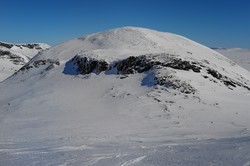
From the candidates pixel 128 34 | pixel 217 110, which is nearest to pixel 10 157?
pixel 217 110

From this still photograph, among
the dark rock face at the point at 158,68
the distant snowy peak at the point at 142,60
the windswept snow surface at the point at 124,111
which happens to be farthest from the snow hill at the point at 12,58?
the dark rock face at the point at 158,68

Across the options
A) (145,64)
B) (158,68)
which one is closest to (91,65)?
(145,64)

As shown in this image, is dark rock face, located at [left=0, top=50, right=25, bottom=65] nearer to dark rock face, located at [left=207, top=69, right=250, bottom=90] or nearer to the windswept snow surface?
the windswept snow surface

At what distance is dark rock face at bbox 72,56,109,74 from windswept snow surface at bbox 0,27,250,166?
4.1 inches

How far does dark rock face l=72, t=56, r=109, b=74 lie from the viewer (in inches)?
1164

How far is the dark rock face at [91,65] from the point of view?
29578mm

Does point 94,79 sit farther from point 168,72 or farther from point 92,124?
point 92,124

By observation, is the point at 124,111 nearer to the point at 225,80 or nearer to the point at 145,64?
the point at 145,64

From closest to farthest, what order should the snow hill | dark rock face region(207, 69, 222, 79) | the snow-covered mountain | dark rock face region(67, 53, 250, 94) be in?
dark rock face region(67, 53, 250, 94), dark rock face region(207, 69, 222, 79), the snow-covered mountain, the snow hill

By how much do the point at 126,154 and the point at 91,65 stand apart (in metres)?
20.3

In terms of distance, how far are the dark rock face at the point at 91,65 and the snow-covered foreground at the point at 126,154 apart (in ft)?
55.4

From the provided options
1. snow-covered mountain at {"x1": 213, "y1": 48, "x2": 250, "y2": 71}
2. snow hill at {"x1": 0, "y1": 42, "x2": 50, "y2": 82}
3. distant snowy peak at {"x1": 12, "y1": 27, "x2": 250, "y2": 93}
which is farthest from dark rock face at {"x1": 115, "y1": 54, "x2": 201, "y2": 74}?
snow hill at {"x1": 0, "y1": 42, "x2": 50, "y2": 82}

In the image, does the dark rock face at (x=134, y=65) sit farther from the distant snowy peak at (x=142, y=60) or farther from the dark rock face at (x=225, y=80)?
the dark rock face at (x=225, y=80)

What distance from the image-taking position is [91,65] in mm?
30328
